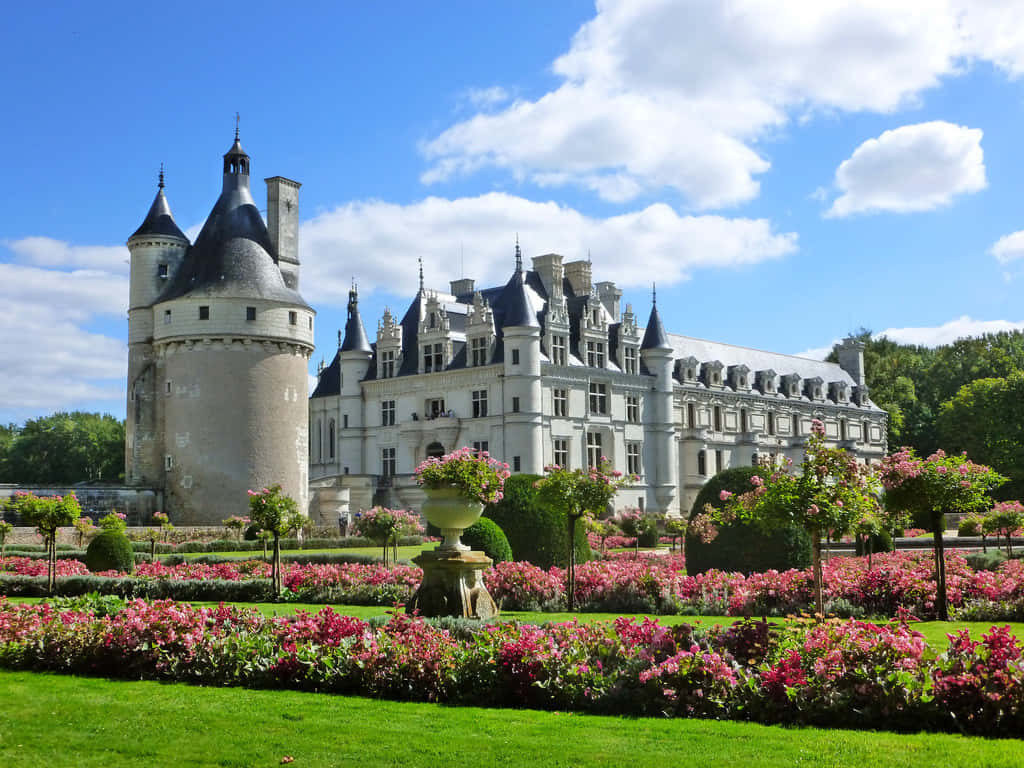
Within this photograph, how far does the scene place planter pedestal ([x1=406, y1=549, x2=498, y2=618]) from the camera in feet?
46.4

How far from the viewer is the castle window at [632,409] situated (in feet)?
171

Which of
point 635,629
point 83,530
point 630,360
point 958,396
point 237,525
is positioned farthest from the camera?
point 958,396

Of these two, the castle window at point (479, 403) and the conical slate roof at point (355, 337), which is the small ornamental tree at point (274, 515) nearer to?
the castle window at point (479, 403)

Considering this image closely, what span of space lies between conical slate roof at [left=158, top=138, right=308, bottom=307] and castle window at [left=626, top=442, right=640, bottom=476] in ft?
57.3

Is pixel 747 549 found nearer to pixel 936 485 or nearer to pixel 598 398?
pixel 936 485

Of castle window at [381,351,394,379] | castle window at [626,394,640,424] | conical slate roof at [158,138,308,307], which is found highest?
conical slate roof at [158,138,308,307]

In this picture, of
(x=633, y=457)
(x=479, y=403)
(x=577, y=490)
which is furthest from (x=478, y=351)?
(x=577, y=490)

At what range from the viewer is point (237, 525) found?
37.5 m

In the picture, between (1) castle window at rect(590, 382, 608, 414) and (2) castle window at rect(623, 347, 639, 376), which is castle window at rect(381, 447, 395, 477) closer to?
(1) castle window at rect(590, 382, 608, 414)

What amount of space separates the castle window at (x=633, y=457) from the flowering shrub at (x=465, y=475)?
37.0m

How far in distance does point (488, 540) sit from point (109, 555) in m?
9.79

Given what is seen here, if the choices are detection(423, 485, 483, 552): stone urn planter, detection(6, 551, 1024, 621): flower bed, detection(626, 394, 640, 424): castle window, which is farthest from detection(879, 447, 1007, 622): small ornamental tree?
detection(626, 394, 640, 424): castle window

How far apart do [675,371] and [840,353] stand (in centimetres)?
2412

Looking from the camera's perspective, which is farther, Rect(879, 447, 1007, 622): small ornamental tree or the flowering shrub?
Rect(879, 447, 1007, 622): small ornamental tree
